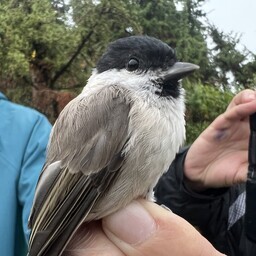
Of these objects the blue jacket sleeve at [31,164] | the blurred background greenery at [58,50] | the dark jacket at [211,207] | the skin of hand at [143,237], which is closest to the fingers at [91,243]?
the skin of hand at [143,237]

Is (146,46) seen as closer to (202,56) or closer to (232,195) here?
(232,195)

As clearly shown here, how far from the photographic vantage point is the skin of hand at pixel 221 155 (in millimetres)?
2152

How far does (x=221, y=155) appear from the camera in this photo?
223 cm

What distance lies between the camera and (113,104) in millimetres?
1512

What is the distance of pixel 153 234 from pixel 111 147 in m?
0.27

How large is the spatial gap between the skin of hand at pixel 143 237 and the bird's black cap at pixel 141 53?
43 centimetres

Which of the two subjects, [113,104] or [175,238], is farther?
[113,104]

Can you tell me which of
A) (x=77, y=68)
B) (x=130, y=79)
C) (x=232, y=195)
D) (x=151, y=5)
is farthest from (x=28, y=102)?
(x=151, y=5)

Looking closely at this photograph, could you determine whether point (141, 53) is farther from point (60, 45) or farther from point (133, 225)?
point (60, 45)

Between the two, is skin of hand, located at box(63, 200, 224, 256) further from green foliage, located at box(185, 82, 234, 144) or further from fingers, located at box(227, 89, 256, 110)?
green foliage, located at box(185, 82, 234, 144)

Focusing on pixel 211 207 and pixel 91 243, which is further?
pixel 211 207

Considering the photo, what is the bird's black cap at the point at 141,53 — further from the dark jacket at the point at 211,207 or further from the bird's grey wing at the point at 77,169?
the dark jacket at the point at 211,207

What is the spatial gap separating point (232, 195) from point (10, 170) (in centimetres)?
96

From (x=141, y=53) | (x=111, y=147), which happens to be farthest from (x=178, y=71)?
(x=111, y=147)
